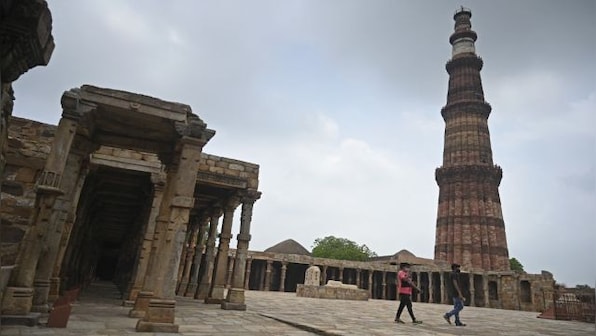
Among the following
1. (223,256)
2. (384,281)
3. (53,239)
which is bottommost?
(384,281)

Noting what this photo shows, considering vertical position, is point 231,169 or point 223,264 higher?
point 231,169

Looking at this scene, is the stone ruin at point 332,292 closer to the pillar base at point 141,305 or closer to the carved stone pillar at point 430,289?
the carved stone pillar at point 430,289

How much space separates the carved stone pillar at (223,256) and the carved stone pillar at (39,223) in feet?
19.7

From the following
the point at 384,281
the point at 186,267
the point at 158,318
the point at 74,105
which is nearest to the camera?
the point at 158,318

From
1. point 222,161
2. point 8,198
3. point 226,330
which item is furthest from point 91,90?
point 222,161

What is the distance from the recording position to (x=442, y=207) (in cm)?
3978

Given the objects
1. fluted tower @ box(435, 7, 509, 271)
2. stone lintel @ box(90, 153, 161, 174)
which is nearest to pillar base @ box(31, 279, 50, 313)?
stone lintel @ box(90, 153, 161, 174)

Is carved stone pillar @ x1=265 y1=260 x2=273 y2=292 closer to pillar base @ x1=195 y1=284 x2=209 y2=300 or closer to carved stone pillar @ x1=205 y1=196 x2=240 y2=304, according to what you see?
pillar base @ x1=195 y1=284 x2=209 y2=300

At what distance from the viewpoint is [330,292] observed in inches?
856

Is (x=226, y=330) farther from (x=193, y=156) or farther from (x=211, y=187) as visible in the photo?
(x=211, y=187)

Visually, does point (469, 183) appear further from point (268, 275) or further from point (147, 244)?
point (147, 244)

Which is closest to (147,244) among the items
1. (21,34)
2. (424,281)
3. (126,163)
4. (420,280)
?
(126,163)

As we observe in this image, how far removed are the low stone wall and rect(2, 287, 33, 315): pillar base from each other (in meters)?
18.5

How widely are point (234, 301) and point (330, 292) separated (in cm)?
1333
